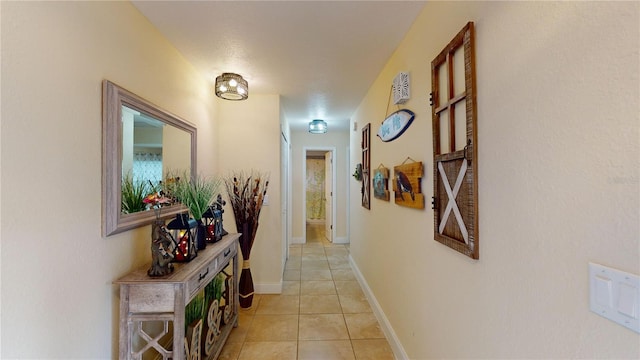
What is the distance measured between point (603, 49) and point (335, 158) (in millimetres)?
5103

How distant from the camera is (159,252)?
4.74ft

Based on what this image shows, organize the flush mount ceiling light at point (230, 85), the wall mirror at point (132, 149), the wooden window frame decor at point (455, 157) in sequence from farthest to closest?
the flush mount ceiling light at point (230, 85) → the wall mirror at point (132, 149) → the wooden window frame decor at point (455, 157)

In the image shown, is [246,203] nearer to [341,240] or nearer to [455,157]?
[455,157]

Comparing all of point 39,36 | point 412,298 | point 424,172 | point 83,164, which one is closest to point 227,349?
point 412,298

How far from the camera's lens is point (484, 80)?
104 cm

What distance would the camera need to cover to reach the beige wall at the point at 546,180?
1.94 ft

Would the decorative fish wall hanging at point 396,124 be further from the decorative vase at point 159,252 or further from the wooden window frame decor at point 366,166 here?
the decorative vase at point 159,252

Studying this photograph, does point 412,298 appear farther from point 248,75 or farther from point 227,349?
point 248,75

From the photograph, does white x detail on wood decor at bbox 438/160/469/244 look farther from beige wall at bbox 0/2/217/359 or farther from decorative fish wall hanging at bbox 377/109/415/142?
beige wall at bbox 0/2/217/359

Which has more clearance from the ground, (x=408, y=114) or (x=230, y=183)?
(x=408, y=114)

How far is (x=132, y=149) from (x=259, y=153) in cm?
163

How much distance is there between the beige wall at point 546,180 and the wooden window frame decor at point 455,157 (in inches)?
1.5

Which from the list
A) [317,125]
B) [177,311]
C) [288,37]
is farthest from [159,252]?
[317,125]

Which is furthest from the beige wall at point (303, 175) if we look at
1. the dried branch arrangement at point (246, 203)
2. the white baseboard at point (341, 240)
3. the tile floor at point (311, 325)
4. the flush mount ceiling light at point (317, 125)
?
the dried branch arrangement at point (246, 203)
